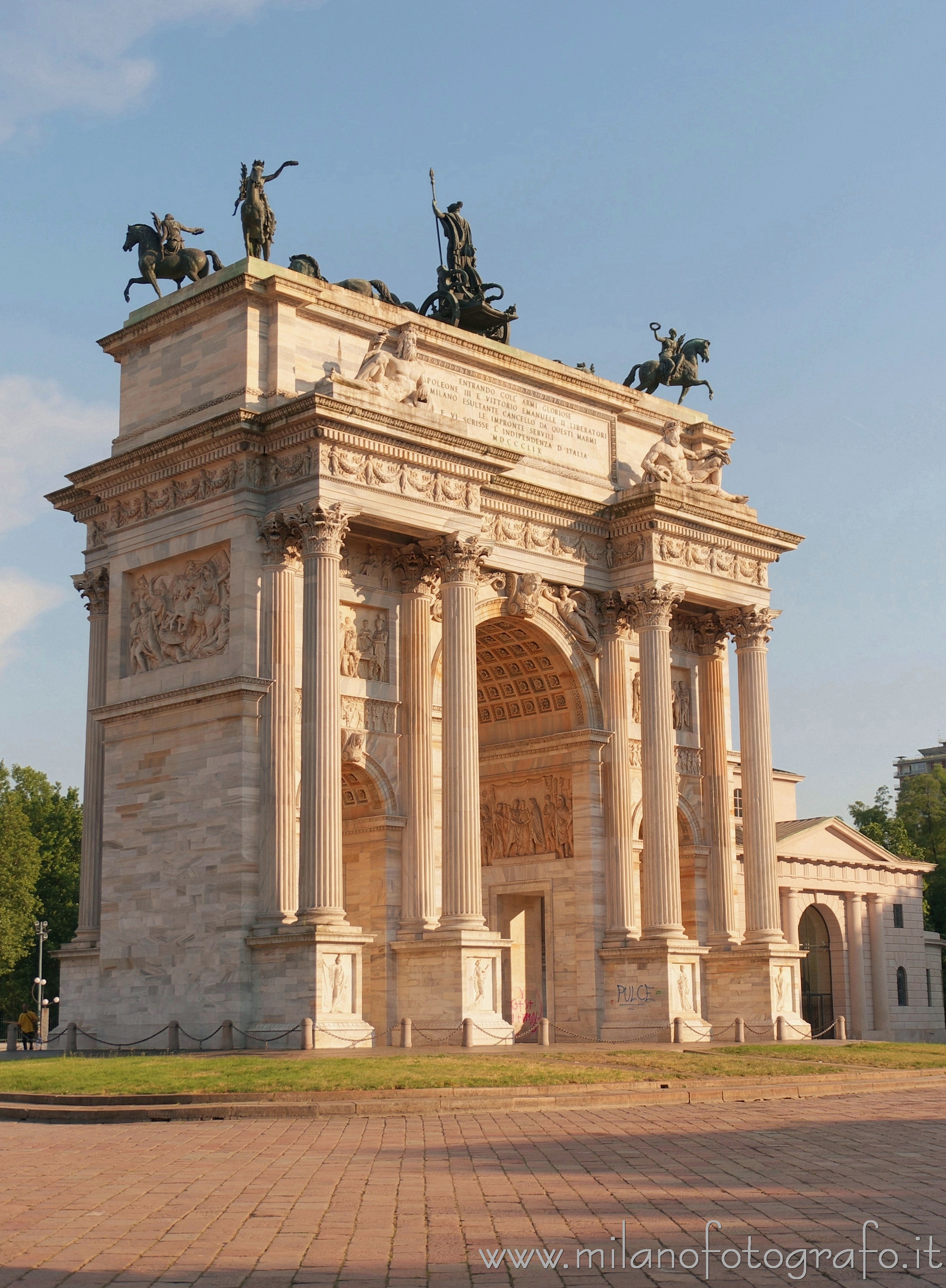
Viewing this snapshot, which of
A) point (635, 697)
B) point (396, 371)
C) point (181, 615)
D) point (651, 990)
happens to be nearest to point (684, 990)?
point (651, 990)

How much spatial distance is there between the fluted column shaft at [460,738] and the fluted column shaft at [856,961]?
37.3 meters

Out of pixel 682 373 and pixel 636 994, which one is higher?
pixel 682 373

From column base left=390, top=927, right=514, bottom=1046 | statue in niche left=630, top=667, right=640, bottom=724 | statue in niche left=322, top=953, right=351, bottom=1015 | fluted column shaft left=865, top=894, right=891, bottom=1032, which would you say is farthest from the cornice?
fluted column shaft left=865, top=894, right=891, bottom=1032

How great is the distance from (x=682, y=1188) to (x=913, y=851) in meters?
103

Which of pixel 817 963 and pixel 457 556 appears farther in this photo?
pixel 817 963

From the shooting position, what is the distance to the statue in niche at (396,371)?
41.6 metres

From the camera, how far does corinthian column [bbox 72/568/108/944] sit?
4438 cm

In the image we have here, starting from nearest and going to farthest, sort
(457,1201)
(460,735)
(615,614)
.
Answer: (457,1201)
(460,735)
(615,614)

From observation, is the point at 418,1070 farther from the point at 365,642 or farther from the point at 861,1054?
the point at 365,642

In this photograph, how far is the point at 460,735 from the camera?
41.1 meters

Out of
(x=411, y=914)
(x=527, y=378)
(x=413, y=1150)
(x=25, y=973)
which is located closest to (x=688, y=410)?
(x=527, y=378)

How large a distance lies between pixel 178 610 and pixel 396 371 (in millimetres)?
8756

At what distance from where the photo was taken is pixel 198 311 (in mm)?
42406

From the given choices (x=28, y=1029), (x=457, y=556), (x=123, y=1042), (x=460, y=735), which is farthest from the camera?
(x=28, y=1029)
